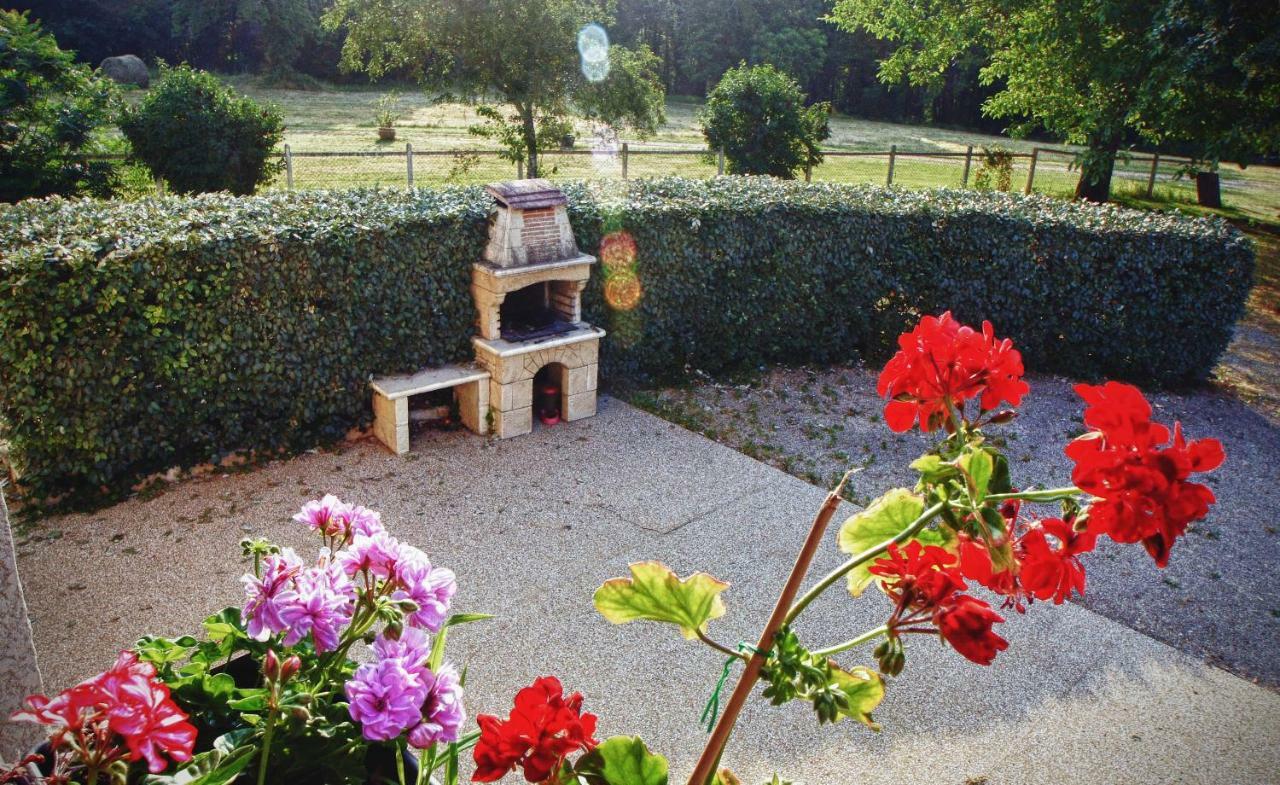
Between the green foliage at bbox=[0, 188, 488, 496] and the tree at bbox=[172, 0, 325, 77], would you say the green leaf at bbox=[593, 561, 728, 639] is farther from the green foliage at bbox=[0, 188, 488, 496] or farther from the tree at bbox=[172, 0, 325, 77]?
the tree at bbox=[172, 0, 325, 77]

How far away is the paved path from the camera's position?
3967mm

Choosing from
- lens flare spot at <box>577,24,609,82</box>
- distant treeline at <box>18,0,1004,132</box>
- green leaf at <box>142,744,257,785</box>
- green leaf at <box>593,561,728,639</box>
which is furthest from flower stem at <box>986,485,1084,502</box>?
distant treeline at <box>18,0,1004,132</box>

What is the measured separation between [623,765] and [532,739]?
14cm

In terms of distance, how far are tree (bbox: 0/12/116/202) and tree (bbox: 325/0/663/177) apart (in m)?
4.50

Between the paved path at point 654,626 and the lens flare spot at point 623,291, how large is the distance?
153 centimetres

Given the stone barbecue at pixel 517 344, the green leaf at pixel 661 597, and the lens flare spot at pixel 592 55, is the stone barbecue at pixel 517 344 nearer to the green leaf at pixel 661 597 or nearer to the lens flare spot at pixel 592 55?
the green leaf at pixel 661 597

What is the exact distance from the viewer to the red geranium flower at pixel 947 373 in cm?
127

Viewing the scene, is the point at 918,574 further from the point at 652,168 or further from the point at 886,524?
the point at 652,168

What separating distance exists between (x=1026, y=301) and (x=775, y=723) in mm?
6216

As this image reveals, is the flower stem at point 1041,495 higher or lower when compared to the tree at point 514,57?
lower

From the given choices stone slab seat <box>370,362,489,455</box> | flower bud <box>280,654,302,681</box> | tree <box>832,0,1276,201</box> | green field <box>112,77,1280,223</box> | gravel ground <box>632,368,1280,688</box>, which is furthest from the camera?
green field <box>112,77,1280,223</box>

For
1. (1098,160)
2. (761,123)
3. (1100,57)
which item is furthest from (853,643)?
(761,123)

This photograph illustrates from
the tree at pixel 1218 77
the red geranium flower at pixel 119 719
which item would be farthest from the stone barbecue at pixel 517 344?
the tree at pixel 1218 77

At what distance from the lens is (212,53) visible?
43688mm
